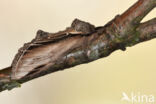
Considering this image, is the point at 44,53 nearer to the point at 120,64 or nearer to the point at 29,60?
the point at 29,60

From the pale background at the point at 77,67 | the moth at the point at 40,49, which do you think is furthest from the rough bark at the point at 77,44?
the pale background at the point at 77,67

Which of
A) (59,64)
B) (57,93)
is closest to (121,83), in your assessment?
(57,93)

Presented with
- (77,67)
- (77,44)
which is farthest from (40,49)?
(77,67)

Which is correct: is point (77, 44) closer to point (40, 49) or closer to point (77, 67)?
point (40, 49)

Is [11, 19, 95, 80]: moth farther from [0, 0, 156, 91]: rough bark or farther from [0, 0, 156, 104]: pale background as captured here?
[0, 0, 156, 104]: pale background

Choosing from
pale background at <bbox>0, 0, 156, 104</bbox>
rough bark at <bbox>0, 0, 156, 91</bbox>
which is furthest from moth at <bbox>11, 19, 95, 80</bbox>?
pale background at <bbox>0, 0, 156, 104</bbox>

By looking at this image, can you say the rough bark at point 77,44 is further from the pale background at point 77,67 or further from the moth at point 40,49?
the pale background at point 77,67
